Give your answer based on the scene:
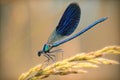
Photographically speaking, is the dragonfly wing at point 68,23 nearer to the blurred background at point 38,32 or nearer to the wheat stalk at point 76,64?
the wheat stalk at point 76,64

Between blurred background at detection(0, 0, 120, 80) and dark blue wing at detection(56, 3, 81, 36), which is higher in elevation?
blurred background at detection(0, 0, 120, 80)

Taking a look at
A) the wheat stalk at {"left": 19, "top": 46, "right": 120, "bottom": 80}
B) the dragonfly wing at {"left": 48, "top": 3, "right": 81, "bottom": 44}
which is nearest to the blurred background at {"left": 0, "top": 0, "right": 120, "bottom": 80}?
the dragonfly wing at {"left": 48, "top": 3, "right": 81, "bottom": 44}

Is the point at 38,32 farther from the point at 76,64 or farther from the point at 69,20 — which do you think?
the point at 76,64

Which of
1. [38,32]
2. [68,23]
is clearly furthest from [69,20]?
[38,32]

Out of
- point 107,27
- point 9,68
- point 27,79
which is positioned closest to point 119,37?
point 107,27

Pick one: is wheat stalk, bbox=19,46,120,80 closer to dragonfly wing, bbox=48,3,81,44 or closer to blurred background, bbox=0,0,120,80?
dragonfly wing, bbox=48,3,81,44

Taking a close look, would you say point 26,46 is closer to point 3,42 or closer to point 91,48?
point 3,42

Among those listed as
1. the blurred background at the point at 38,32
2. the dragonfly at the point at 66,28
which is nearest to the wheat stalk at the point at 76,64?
the dragonfly at the point at 66,28
